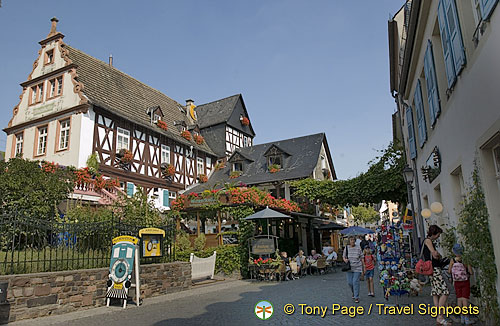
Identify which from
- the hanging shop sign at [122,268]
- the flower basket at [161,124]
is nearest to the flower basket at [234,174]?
the flower basket at [161,124]

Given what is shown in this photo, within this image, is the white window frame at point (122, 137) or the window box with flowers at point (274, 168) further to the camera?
the window box with flowers at point (274, 168)

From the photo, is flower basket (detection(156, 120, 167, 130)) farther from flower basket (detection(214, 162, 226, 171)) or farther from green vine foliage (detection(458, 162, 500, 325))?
green vine foliage (detection(458, 162, 500, 325))

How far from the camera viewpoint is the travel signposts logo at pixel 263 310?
6.91 meters

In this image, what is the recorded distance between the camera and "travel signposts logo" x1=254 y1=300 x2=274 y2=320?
22.7 feet

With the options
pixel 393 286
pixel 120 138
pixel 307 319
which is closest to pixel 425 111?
pixel 393 286

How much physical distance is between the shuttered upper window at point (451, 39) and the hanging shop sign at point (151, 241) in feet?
25.8

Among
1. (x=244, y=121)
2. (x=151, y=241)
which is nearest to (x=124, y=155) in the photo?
(x=151, y=241)

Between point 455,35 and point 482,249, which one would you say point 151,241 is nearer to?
point 482,249

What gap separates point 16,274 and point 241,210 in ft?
27.8

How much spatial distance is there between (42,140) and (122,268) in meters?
15.5

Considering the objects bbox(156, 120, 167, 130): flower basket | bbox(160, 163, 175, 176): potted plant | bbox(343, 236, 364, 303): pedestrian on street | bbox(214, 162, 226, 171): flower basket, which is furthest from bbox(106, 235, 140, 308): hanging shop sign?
bbox(214, 162, 226, 171): flower basket

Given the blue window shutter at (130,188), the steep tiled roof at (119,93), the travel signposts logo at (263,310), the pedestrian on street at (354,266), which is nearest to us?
the travel signposts logo at (263,310)

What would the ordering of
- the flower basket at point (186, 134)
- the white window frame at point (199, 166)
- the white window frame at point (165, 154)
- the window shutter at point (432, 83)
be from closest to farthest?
1. the window shutter at point (432, 83)
2. the white window frame at point (165, 154)
3. the flower basket at point (186, 134)
4. the white window frame at point (199, 166)

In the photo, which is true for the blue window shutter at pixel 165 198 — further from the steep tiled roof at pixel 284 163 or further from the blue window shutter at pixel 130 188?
the blue window shutter at pixel 130 188
